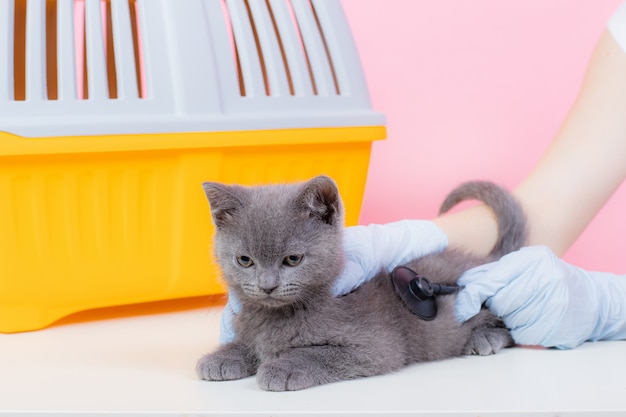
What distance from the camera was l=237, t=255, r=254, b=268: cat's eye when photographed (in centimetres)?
107

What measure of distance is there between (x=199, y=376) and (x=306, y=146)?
622 mm

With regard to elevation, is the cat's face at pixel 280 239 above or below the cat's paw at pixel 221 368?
above

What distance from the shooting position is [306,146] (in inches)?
61.3

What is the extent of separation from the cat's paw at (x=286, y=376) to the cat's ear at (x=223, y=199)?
22 cm

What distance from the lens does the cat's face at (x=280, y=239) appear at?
3.44 feet

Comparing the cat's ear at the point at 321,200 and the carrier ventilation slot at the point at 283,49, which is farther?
the carrier ventilation slot at the point at 283,49

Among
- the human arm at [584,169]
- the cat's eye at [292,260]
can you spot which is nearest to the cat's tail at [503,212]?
the human arm at [584,169]

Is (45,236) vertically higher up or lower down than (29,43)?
lower down

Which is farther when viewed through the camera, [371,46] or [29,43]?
[371,46]

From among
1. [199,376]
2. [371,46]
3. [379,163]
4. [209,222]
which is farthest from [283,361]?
[371,46]

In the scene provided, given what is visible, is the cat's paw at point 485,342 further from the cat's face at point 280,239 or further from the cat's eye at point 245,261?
the cat's eye at point 245,261

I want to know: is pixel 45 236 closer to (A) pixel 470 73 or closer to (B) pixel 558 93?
(A) pixel 470 73

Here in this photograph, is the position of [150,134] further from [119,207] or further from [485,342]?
[485,342]

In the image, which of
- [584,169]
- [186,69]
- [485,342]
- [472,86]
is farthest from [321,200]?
[472,86]
